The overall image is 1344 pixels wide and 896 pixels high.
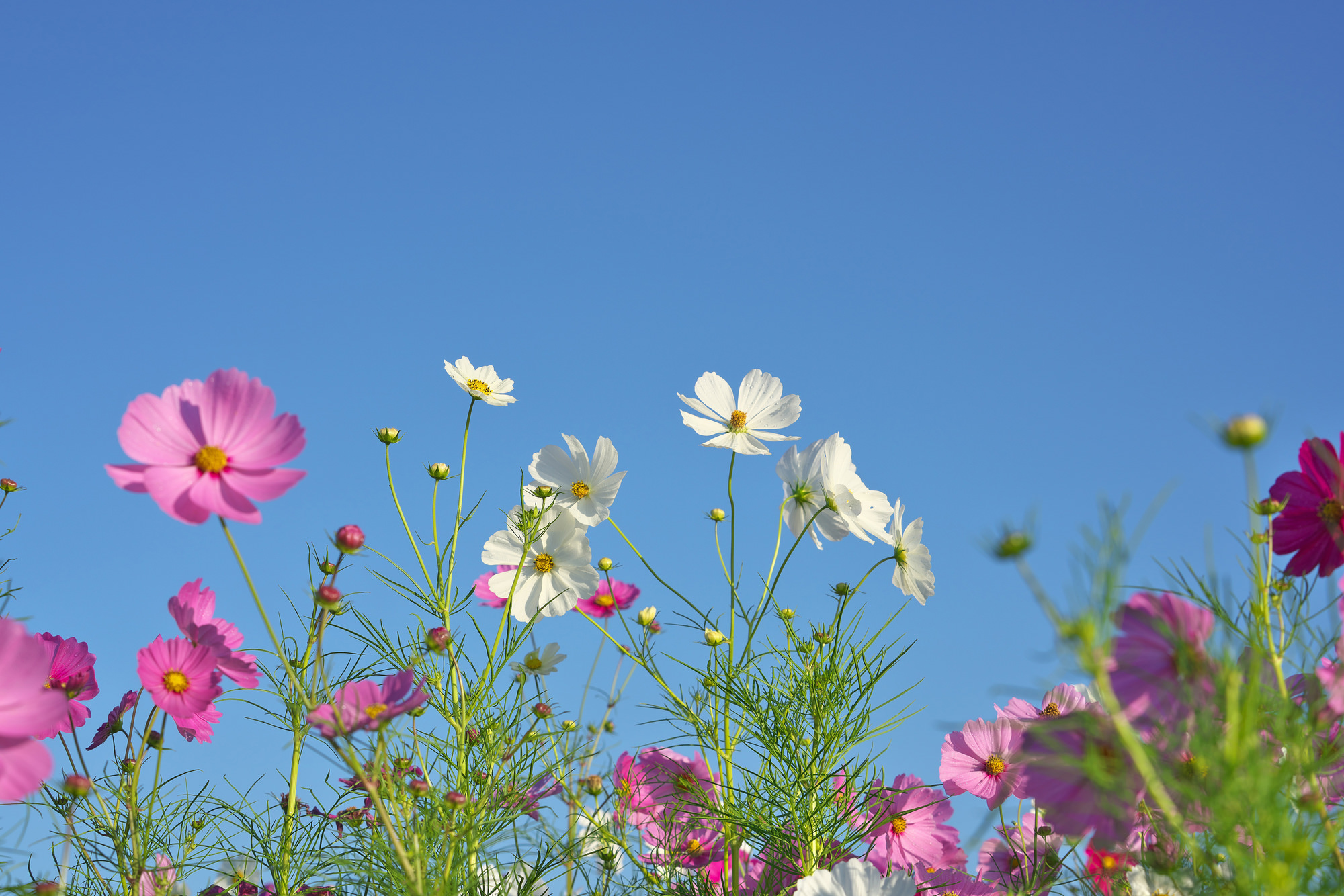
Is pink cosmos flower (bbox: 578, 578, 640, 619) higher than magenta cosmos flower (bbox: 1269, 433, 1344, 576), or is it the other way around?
pink cosmos flower (bbox: 578, 578, 640, 619)

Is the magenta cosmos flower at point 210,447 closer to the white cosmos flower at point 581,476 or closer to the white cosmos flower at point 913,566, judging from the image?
the white cosmos flower at point 581,476

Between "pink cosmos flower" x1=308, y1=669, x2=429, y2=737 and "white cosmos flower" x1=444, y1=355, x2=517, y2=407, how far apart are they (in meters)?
0.70

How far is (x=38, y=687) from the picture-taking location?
0.61 metres

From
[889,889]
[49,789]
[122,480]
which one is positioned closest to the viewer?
[122,480]

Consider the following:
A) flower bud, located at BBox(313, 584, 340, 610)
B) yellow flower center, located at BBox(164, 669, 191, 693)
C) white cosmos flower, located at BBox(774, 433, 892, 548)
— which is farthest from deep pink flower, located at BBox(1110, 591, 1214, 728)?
yellow flower center, located at BBox(164, 669, 191, 693)

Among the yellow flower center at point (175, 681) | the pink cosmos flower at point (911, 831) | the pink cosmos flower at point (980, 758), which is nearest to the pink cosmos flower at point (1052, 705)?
the pink cosmos flower at point (980, 758)

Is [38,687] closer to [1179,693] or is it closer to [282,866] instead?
[282,866]

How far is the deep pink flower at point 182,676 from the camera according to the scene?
3.60ft

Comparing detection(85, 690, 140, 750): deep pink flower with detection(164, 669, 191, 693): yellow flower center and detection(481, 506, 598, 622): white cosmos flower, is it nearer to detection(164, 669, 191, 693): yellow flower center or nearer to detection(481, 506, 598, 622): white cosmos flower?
detection(164, 669, 191, 693): yellow flower center

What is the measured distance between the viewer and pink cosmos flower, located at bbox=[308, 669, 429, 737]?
2.45ft

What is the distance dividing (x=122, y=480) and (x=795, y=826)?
1053 mm

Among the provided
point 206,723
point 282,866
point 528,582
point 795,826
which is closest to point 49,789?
point 206,723

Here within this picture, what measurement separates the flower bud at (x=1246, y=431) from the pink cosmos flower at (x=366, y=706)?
668mm

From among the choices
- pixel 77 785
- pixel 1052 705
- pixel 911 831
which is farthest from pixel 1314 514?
pixel 77 785
